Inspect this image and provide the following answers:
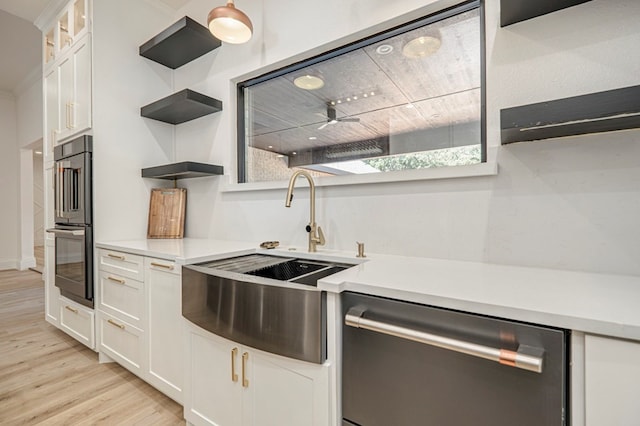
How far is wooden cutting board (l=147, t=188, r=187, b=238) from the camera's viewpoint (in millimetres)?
2482

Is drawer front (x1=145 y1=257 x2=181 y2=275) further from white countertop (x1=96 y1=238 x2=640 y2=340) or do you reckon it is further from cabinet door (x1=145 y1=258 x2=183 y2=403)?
white countertop (x1=96 y1=238 x2=640 y2=340)

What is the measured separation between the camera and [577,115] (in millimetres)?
917

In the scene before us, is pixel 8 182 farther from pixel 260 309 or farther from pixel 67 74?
pixel 260 309

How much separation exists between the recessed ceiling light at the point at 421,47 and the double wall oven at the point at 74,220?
229 centimetres

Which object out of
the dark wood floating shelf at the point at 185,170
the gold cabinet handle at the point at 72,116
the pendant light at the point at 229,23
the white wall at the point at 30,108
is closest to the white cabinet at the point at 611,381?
the pendant light at the point at 229,23

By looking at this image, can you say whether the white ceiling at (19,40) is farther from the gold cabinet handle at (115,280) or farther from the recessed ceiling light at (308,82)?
the gold cabinet handle at (115,280)

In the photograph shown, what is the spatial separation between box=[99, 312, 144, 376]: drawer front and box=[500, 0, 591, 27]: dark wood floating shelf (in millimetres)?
2449

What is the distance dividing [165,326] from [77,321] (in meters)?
1.36

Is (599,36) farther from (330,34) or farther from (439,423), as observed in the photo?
(439,423)

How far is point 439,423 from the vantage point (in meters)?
0.80

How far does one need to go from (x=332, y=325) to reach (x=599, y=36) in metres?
1.44

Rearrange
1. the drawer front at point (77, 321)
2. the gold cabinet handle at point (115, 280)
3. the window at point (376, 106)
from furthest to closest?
1. the drawer front at point (77, 321)
2. the gold cabinet handle at point (115, 280)
3. the window at point (376, 106)

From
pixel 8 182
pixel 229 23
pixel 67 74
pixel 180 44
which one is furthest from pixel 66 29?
pixel 8 182

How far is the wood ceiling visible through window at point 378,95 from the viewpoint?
145 centimetres
